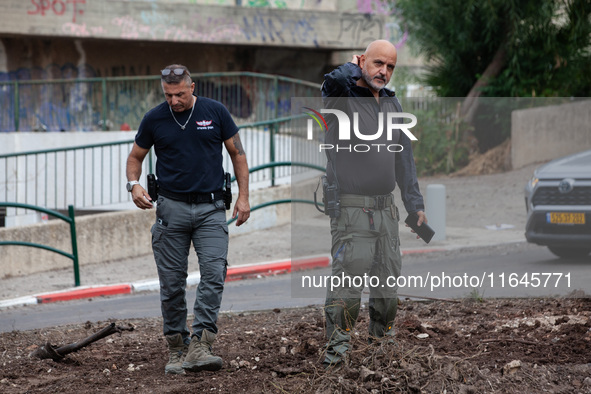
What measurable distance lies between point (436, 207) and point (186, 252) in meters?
4.50

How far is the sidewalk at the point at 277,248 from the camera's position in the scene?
10.1 metres

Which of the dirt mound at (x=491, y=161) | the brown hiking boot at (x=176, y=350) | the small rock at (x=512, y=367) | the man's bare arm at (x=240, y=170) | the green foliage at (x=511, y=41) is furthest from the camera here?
the green foliage at (x=511, y=41)

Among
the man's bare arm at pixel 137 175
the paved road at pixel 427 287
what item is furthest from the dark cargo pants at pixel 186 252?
the paved road at pixel 427 287

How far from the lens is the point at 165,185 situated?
579cm

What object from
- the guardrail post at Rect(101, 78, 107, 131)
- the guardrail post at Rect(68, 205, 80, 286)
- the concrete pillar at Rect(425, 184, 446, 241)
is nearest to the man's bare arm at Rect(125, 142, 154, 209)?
the concrete pillar at Rect(425, 184, 446, 241)

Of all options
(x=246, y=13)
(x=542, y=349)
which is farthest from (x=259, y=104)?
(x=542, y=349)

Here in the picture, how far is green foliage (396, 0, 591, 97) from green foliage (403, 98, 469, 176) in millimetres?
10271

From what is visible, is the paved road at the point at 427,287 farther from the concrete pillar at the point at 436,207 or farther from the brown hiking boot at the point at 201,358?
the brown hiking boot at the point at 201,358

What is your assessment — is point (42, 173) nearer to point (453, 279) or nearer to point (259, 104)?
point (259, 104)

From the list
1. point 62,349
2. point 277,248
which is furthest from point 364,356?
point 277,248

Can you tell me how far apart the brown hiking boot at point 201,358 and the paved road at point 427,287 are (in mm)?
1147

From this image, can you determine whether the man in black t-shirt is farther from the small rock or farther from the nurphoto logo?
the small rock

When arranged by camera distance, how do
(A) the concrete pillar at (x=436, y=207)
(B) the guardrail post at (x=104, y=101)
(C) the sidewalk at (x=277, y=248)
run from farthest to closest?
1. (B) the guardrail post at (x=104, y=101)
2. (C) the sidewalk at (x=277, y=248)
3. (A) the concrete pillar at (x=436, y=207)

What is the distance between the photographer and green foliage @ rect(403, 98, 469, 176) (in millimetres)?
9148
